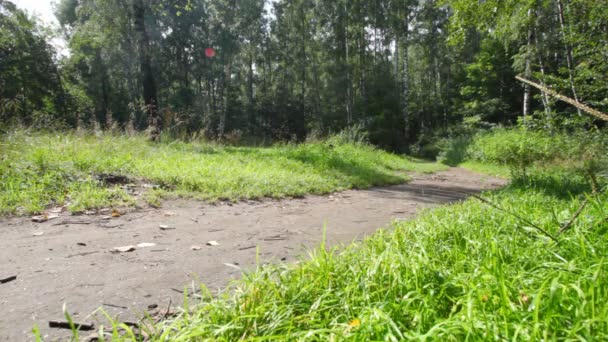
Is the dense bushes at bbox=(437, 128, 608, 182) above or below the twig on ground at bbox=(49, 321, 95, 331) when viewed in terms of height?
above

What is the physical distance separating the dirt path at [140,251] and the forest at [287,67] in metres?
11.7

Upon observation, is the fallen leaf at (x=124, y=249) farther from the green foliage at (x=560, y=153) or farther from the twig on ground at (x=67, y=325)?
the green foliage at (x=560, y=153)

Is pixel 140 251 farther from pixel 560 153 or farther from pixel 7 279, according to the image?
pixel 560 153

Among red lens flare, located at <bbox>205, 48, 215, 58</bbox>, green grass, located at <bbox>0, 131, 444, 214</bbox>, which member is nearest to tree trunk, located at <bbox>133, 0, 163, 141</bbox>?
green grass, located at <bbox>0, 131, 444, 214</bbox>

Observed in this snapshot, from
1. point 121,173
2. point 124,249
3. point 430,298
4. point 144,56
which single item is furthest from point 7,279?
point 144,56

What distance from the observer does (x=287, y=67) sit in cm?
3288

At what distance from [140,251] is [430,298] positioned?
6.21 ft

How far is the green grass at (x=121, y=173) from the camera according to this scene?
11.0 ft

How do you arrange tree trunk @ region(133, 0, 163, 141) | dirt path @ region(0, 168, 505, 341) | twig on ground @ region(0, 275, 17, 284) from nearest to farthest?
dirt path @ region(0, 168, 505, 341) → twig on ground @ region(0, 275, 17, 284) → tree trunk @ region(133, 0, 163, 141)

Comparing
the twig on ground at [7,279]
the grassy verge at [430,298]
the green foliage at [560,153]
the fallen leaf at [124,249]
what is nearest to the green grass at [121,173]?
the fallen leaf at [124,249]

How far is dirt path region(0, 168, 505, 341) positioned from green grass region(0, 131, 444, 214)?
0.38 m

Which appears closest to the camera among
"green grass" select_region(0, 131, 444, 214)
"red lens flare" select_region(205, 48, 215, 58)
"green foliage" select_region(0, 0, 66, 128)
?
"green grass" select_region(0, 131, 444, 214)

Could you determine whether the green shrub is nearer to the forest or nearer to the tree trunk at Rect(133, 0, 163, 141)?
the forest

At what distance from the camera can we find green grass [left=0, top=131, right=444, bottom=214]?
336cm
